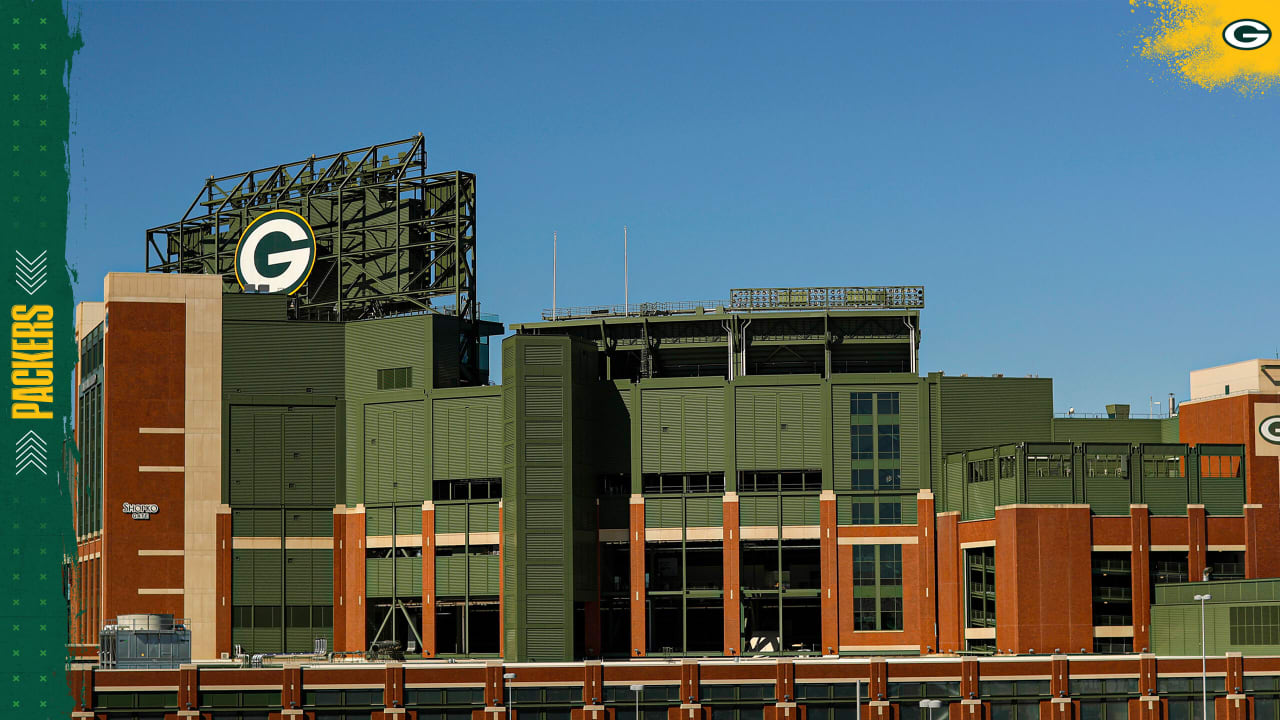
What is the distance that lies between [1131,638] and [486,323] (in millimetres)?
72056

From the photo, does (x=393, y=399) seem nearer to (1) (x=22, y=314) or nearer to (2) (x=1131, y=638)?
(1) (x=22, y=314)

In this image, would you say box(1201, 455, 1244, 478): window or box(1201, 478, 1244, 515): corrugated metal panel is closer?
box(1201, 478, 1244, 515): corrugated metal panel

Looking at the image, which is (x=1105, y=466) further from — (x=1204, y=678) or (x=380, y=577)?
(x=380, y=577)

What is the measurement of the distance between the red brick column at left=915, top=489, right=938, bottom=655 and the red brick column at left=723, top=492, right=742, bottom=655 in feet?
54.2

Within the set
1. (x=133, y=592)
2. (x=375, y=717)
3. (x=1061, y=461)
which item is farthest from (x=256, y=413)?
(x=1061, y=461)

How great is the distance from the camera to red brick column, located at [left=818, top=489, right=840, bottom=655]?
15688 cm

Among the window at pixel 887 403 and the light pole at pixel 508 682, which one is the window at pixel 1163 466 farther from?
the light pole at pixel 508 682

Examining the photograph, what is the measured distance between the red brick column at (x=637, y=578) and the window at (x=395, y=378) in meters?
25.9

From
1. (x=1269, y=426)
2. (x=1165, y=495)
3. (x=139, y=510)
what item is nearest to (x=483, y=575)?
(x=139, y=510)

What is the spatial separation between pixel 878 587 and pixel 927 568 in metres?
4.83

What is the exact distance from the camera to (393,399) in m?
169

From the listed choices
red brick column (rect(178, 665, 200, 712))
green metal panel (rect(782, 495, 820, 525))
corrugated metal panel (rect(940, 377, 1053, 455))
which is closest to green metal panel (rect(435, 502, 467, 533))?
A: green metal panel (rect(782, 495, 820, 525))

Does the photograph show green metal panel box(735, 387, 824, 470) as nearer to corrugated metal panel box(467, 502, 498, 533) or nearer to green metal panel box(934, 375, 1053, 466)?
green metal panel box(934, 375, 1053, 466)

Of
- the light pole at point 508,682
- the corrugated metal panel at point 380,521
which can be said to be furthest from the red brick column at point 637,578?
the light pole at point 508,682
